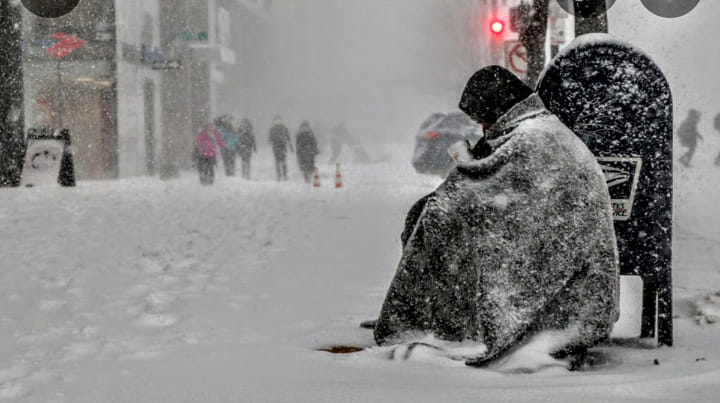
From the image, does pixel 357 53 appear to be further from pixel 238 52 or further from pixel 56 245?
pixel 56 245

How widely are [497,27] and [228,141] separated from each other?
1133 centimetres

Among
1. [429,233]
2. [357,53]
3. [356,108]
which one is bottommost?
[429,233]

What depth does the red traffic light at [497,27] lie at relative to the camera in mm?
17391

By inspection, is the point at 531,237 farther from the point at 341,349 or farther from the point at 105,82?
the point at 105,82

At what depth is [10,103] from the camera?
1808cm

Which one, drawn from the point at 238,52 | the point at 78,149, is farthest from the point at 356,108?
the point at 78,149

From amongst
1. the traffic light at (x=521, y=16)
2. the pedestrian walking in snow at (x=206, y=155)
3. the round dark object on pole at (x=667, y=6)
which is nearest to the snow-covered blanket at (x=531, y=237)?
the round dark object on pole at (x=667, y=6)

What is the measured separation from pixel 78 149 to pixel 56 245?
17678mm

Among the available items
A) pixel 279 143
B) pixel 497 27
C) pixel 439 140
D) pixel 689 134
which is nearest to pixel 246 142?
pixel 279 143

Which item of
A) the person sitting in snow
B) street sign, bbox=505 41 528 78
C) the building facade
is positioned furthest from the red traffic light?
the person sitting in snow

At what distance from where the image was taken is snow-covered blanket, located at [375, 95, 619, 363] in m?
4.03

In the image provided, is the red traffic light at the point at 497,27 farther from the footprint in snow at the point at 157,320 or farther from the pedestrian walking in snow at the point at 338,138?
the pedestrian walking in snow at the point at 338,138

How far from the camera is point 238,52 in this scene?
5131cm

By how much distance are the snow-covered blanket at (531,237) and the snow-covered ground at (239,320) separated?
0.84 ft
